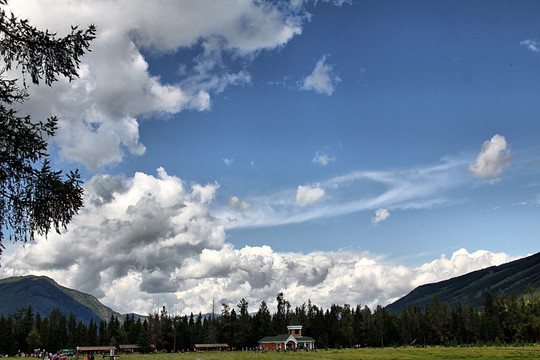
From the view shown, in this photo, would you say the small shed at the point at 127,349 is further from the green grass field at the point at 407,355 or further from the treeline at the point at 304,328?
the green grass field at the point at 407,355

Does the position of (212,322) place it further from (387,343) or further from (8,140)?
(8,140)

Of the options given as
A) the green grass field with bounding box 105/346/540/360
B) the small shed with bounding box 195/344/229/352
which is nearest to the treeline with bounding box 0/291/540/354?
the small shed with bounding box 195/344/229/352

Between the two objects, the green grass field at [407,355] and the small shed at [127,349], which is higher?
the green grass field at [407,355]

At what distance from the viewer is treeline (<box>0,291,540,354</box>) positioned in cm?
12656

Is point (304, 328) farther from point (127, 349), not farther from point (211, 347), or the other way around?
point (127, 349)

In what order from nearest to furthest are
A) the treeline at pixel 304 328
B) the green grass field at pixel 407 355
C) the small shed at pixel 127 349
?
the green grass field at pixel 407 355
the treeline at pixel 304 328
the small shed at pixel 127 349

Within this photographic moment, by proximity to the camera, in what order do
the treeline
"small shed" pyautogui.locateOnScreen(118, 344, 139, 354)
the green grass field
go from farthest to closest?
"small shed" pyautogui.locateOnScreen(118, 344, 139, 354), the treeline, the green grass field

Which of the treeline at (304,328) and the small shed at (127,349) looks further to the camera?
the small shed at (127,349)

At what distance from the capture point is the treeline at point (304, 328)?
12656 centimetres

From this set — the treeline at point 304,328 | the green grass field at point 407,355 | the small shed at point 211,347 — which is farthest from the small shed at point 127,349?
the green grass field at point 407,355

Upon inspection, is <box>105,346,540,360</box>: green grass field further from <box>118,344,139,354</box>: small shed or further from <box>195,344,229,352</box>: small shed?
<box>118,344,139,354</box>: small shed

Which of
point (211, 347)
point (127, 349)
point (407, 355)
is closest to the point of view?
point (407, 355)

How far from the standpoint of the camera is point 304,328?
486 ft

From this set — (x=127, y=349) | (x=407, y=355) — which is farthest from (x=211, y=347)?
(x=407, y=355)
